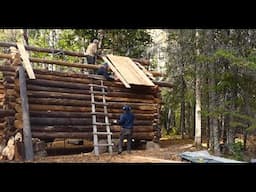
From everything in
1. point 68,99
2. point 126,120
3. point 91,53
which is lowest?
point 126,120

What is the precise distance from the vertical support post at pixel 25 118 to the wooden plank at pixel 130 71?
341cm

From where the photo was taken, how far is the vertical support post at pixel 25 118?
942cm

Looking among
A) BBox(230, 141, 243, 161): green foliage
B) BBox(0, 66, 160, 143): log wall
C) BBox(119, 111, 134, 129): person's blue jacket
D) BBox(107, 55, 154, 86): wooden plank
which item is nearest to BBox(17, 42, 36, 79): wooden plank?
BBox(0, 66, 160, 143): log wall

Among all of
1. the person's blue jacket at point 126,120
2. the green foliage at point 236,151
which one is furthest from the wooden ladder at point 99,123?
the green foliage at point 236,151

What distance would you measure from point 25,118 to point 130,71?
4.28 meters

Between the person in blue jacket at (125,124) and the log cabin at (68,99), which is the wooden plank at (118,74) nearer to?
the log cabin at (68,99)

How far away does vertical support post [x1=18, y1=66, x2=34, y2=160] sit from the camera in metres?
9.42

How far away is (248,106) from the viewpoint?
37.6ft

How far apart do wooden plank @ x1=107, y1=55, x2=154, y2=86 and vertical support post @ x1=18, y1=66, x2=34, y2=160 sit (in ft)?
11.2

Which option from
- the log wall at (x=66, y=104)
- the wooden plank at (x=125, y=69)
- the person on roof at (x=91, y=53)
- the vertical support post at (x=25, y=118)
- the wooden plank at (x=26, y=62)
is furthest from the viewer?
the person on roof at (x=91, y=53)

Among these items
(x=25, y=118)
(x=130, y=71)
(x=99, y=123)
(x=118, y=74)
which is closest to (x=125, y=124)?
(x=99, y=123)

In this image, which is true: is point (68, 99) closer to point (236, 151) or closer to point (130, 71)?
point (130, 71)

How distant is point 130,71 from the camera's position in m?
12.7

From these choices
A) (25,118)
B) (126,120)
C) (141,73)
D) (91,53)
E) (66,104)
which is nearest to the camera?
(25,118)
